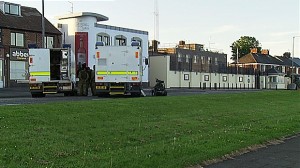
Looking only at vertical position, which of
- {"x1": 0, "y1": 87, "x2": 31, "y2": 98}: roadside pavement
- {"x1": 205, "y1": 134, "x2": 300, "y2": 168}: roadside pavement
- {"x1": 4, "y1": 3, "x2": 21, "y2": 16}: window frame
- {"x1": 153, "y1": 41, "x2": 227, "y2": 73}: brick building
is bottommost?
{"x1": 205, "y1": 134, "x2": 300, "y2": 168}: roadside pavement

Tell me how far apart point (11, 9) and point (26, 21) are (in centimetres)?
217

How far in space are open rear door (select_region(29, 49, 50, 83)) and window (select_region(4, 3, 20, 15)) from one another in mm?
25585

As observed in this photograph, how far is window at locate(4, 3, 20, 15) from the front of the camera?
49.7m

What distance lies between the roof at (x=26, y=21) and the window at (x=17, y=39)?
855 millimetres

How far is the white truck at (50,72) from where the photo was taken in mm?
26641

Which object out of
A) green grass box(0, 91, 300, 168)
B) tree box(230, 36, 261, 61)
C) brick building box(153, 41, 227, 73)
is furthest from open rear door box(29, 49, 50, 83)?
tree box(230, 36, 261, 61)

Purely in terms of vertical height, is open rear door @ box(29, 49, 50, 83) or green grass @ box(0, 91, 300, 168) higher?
open rear door @ box(29, 49, 50, 83)

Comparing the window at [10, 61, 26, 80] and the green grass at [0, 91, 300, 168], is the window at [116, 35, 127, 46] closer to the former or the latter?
the window at [10, 61, 26, 80]

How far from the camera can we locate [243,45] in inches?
5310

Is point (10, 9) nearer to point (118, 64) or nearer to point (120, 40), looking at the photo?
point (120, 40)

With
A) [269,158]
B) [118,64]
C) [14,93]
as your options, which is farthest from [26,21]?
[269,158]

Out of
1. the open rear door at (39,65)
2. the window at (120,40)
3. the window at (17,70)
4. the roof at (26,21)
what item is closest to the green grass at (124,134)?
the open rear door at (39,65)

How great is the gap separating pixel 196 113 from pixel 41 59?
13331 mm

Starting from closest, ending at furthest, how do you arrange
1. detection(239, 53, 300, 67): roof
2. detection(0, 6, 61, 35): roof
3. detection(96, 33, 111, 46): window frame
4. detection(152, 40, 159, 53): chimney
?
detection(0, 6, 61, 35): roof → detection(96, 33, 111, 46): window frame → detection(152, 40, 159, 53): chimney → detection(239, 53, 300, 67): roof
